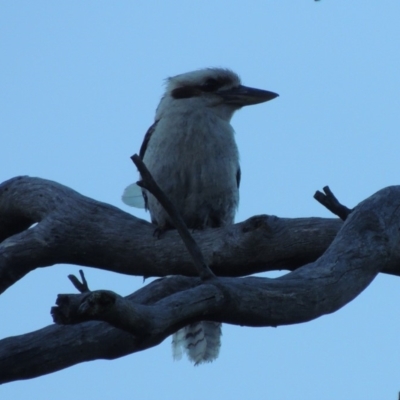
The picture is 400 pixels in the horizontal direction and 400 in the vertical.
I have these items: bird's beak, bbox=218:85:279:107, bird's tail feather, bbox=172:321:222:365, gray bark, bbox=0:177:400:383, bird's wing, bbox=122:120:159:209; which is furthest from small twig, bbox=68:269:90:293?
bird's beak, bbox=218:85:279:107

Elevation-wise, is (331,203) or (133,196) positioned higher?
(133,196)

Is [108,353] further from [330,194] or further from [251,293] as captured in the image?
[330,194]

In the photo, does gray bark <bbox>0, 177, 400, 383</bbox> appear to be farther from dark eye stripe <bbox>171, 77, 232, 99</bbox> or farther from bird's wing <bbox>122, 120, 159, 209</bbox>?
dark eye stripe <bbox>171, 77, 232, 99</bbox>

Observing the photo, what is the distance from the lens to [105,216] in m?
3.98

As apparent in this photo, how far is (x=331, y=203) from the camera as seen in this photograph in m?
3.11

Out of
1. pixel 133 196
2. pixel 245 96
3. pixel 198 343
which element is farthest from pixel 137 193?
pixel 198 343

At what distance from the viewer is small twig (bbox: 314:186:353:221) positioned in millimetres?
3062

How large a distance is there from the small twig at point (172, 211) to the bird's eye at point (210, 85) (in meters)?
2.49

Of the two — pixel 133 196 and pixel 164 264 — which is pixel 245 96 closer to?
pixel 133 196

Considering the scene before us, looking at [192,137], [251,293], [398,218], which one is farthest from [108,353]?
[192,137]

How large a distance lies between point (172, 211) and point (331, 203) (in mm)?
736

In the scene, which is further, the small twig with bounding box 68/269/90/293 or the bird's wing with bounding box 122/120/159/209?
the bird's wing with bounding box 122/120/159/209

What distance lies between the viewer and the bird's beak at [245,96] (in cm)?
500

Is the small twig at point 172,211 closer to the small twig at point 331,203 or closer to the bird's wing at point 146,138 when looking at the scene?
the small twig at point 331,203
